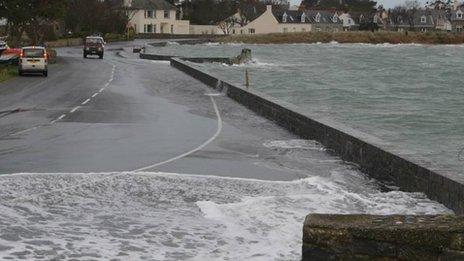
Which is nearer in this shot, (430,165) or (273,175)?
(430,165)

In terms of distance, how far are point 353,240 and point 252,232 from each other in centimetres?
239

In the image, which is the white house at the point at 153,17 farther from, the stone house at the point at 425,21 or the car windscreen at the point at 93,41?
the car windscreen at the point at 93,41

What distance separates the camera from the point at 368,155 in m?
13.4

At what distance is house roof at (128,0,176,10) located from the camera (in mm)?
147875

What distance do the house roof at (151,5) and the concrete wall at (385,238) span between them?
144 meters

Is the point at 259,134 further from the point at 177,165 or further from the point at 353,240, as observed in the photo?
the point at 353,240

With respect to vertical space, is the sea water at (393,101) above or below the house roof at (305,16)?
below

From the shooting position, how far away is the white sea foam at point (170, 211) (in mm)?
7812

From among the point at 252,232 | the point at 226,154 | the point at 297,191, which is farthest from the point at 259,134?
the point at 252,232

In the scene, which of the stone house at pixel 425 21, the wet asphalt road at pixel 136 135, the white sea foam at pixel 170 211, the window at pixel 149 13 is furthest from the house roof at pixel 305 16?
the white sea foam at pixel 170 211

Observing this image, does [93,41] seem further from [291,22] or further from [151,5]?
[291,22]

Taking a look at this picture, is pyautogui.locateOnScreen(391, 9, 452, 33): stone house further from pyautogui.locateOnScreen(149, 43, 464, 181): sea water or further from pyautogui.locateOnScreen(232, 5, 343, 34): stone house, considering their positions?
pyautogui.locateOnScreen(149, 43, 464, 181): sea water

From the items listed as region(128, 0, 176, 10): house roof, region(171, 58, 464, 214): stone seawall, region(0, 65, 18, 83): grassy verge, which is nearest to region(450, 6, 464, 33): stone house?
region(128, 0, 176, 10): house roof

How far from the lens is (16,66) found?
48.7 m
